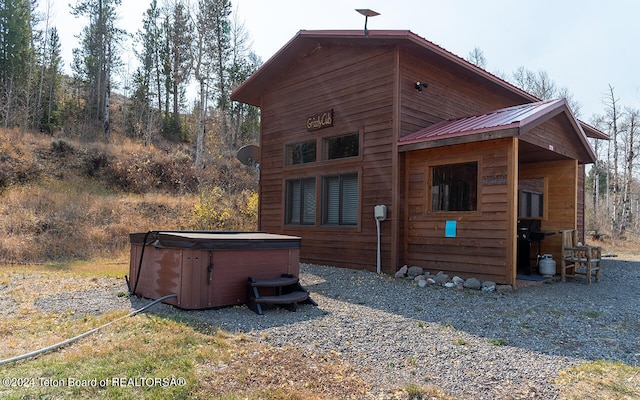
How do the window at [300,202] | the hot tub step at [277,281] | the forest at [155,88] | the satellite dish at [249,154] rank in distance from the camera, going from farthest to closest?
the forest at [155,88] → the satellite dish at [249,154] → the window at [300,202] → the hot tub step at [277,281]

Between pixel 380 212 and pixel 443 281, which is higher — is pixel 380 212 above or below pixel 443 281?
above

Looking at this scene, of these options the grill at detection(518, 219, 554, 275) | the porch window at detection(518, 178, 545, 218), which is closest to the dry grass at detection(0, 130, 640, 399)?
the grill at detection(518, 219, 554, 275)

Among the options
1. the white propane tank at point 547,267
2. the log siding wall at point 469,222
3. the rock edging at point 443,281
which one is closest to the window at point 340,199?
the log siding wall at point 469,222

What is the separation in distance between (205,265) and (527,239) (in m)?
6.58

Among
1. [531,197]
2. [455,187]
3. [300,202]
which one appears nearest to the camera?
[455,187]

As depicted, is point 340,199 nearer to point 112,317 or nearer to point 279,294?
point 279,294

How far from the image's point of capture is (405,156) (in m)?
8.28

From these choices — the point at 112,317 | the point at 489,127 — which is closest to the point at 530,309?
the point at 489,127

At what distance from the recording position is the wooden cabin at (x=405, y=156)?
282 inches

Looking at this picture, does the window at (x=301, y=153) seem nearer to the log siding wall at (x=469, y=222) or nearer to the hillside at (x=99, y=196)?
the log siding wall at (x=469, y=222)

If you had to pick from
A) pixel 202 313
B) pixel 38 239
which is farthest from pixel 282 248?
pixel 38 239

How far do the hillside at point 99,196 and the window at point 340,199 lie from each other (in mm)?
6179

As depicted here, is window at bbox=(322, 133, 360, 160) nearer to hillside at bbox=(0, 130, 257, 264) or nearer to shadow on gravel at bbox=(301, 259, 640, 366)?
shadow on gravel at bbox=(301, 259, 640, 366)

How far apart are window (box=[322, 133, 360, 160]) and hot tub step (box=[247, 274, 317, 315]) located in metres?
4.07
